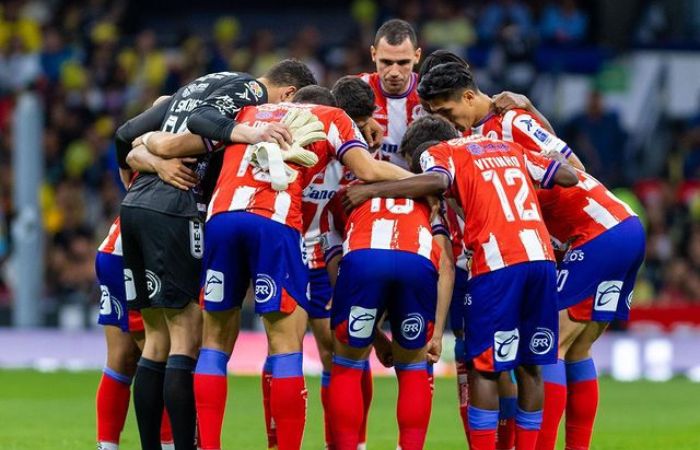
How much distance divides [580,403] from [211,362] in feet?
8.14

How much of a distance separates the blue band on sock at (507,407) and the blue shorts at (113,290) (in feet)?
8.03

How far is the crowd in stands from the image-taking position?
20.6 meters

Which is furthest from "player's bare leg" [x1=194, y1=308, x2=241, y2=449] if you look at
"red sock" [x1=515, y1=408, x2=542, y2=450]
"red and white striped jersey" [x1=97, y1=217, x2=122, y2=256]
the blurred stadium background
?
the blurred stadium background

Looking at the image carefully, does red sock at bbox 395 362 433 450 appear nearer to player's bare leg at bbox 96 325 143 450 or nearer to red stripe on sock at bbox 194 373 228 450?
red stripe on sock at bbox 194 373 228 450

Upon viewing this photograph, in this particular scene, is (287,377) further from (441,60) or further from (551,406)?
(441,60)

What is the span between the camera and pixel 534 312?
334 inches

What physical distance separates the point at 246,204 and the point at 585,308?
236cm

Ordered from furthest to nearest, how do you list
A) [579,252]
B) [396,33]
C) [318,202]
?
[396,33] → [318,202] → [579,252]

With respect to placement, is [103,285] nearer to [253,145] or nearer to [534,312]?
[253,145]

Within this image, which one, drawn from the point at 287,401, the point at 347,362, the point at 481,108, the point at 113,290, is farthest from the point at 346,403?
the point at 481,108

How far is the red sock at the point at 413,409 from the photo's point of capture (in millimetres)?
8680

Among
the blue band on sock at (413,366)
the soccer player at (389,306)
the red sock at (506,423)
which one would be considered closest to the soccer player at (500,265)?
the soccer player at (389,306)

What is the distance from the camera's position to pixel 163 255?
28.5ft

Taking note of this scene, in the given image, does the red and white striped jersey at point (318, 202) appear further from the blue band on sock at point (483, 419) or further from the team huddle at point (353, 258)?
the blue band on sock at point (483, 419)
